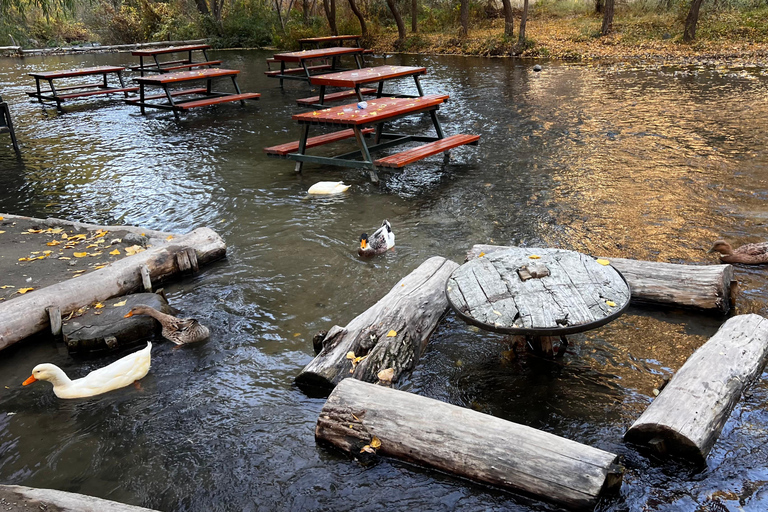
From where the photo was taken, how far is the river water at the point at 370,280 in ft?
10.3

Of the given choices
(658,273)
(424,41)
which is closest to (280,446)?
(658,273)

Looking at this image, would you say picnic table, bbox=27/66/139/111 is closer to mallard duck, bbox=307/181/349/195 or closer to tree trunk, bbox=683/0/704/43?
mallard duck, bbox=307/181/349/195

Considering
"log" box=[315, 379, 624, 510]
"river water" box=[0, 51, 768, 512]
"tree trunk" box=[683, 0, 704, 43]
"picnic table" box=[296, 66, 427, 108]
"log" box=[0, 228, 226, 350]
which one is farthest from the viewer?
"tree trunk" box=[683, 0, 704, 43]

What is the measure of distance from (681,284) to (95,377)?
Result: 4.30 meters

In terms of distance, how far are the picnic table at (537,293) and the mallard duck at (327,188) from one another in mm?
3805

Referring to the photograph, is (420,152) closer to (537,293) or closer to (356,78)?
(356,78)

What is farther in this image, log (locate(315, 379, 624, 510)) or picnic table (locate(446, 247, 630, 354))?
picnic table (locate(446, 247, 630, 354))

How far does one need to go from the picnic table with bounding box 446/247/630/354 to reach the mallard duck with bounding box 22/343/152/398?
2.21 m

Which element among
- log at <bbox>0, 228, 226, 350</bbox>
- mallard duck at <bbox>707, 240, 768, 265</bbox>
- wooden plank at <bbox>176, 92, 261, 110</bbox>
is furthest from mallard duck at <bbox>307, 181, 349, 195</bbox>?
wooden plank at <bbox>176, 92, 261, 110</bbox>

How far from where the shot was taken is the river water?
3.14 meters

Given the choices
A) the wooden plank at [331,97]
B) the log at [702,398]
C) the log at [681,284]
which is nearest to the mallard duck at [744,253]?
the log at [681,284]

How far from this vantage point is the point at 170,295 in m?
5.29

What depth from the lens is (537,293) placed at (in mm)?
3555

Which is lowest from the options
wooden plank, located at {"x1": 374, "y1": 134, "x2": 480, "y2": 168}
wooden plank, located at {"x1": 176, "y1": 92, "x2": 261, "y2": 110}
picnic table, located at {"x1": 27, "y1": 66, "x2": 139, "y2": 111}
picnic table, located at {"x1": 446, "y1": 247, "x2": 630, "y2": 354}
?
picnic table, located at {"x1": 446, "y1": 247, "x2": 630, "y2": 354}
